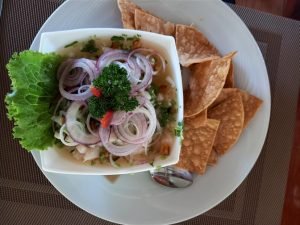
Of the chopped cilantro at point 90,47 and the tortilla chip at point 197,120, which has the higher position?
the chopped cilantro at point 90,47

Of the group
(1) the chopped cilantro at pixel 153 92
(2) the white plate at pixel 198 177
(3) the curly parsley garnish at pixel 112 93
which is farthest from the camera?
(2) the white plate at pixel 198 177

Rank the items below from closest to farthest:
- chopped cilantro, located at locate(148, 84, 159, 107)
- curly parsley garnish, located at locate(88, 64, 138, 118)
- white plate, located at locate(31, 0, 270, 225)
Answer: curly parsley garnish, located at locate(88, 64, 138, 118) < chopped cilantro, located at locate(148, 84, 159, 107) < white plate, located at locate(31, 0, 270, 225)

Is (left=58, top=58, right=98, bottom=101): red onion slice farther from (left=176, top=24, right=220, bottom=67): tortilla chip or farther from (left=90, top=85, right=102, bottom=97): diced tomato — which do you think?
(left=176, top=24, right=220, bottom=67): tortilla chip

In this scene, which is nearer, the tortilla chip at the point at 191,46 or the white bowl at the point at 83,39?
the white bowl at the point at 83,39

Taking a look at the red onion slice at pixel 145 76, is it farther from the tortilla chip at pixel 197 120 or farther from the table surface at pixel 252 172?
the table surface at pixel 252 172

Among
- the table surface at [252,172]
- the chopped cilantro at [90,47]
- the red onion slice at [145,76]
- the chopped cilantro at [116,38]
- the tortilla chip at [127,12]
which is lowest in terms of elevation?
the table surface at [252,172]

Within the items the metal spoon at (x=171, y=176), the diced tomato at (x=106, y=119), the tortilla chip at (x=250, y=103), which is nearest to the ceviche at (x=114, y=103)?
the diced tomato at (x=106, y=119)

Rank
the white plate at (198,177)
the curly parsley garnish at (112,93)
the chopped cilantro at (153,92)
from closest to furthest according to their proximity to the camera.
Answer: the curly parsley garnish at (112,93) → the chopped cilantro at (153,92) → the white plate at (198,177)

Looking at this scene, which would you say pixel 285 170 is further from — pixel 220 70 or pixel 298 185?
pixel 220 70

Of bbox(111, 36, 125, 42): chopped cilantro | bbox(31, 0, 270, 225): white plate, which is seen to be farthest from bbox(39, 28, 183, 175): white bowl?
bbox(31, 0, 270, 225): white plate
